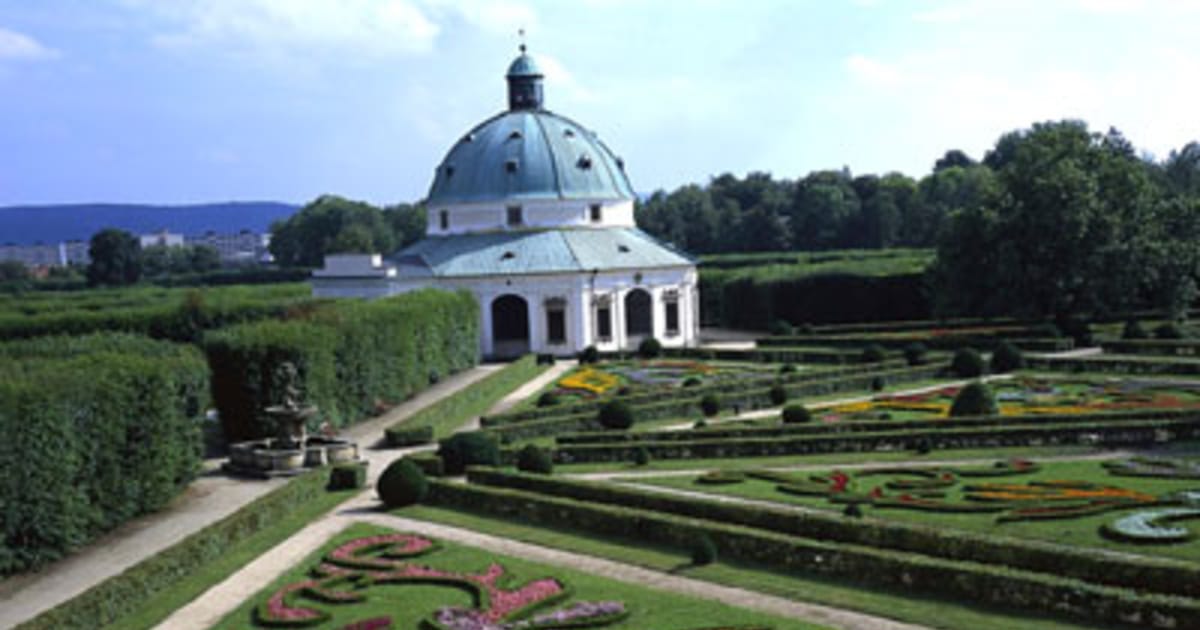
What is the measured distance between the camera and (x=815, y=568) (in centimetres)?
2188

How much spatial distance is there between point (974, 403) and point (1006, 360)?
1314 centimetres

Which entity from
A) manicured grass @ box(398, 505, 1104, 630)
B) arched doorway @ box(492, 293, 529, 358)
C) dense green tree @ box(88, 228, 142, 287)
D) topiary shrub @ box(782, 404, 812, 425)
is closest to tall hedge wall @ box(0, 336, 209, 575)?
manicured grass @ box(398, 505, 1104, 630)

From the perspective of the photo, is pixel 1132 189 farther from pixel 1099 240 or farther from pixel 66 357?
pixel 66 357

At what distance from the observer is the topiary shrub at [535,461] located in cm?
3131

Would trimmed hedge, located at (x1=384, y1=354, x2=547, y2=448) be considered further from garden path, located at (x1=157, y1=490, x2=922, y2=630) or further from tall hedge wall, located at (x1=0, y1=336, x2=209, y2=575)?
garden path, located at (x1=157, y1=490, x2=922, y2=630)

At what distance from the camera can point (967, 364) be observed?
48.3m

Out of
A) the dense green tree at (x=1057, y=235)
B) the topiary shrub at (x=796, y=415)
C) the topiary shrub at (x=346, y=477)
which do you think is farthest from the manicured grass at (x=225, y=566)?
the dense green tree at (x=1057, y=235)

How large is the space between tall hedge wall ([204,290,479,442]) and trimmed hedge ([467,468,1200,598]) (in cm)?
1205

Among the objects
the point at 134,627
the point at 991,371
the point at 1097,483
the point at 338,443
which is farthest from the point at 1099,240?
the point at 134,627

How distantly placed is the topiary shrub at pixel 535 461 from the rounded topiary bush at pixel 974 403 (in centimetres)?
1250

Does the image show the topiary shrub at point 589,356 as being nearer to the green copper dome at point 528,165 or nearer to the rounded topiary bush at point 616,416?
the green copper dome at point 528,165

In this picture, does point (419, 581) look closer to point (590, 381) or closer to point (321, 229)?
point (590, 381)

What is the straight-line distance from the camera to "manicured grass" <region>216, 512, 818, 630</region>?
19.3m

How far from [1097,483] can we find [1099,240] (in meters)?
33.8
